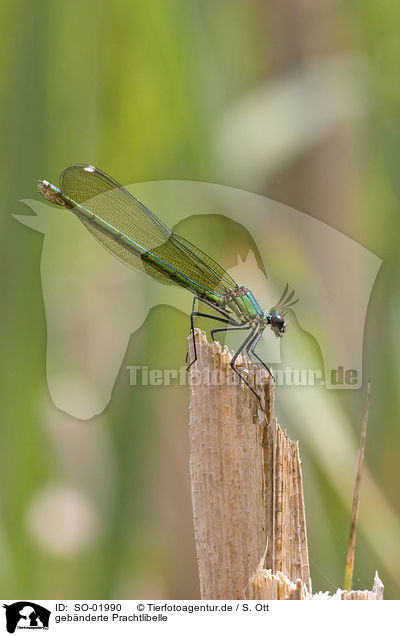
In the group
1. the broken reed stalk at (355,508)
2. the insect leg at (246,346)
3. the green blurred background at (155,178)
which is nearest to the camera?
the broken reed stalk at (355,508)

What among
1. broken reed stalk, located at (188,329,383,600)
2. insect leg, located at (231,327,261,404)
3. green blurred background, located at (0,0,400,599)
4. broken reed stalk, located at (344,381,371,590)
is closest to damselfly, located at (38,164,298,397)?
insect leg, located at (231,327,261,404)

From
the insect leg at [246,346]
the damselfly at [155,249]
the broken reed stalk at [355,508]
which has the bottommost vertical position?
the broken reed stalk at [355,508]

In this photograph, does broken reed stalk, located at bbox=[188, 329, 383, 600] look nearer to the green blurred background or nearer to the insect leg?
the insect leg

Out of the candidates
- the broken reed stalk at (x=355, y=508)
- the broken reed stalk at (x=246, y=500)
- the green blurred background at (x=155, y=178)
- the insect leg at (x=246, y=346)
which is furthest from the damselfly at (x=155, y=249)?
the broken reed stalk at (x=355, y=508)

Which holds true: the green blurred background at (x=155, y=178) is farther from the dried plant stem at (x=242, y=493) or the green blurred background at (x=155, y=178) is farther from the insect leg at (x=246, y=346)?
the dried plant stem at (x=242, y=493)

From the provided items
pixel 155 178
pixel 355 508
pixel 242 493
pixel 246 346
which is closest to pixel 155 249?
pixel 155 178

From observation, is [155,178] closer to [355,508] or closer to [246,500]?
[246,500]

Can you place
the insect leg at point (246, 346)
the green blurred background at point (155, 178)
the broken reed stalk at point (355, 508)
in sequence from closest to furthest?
the broken reed stalk at point (355, 508), the insect leg at point (246, 346), the green blurred background at point (155, 178)

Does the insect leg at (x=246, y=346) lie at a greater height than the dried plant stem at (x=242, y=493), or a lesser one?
greater
